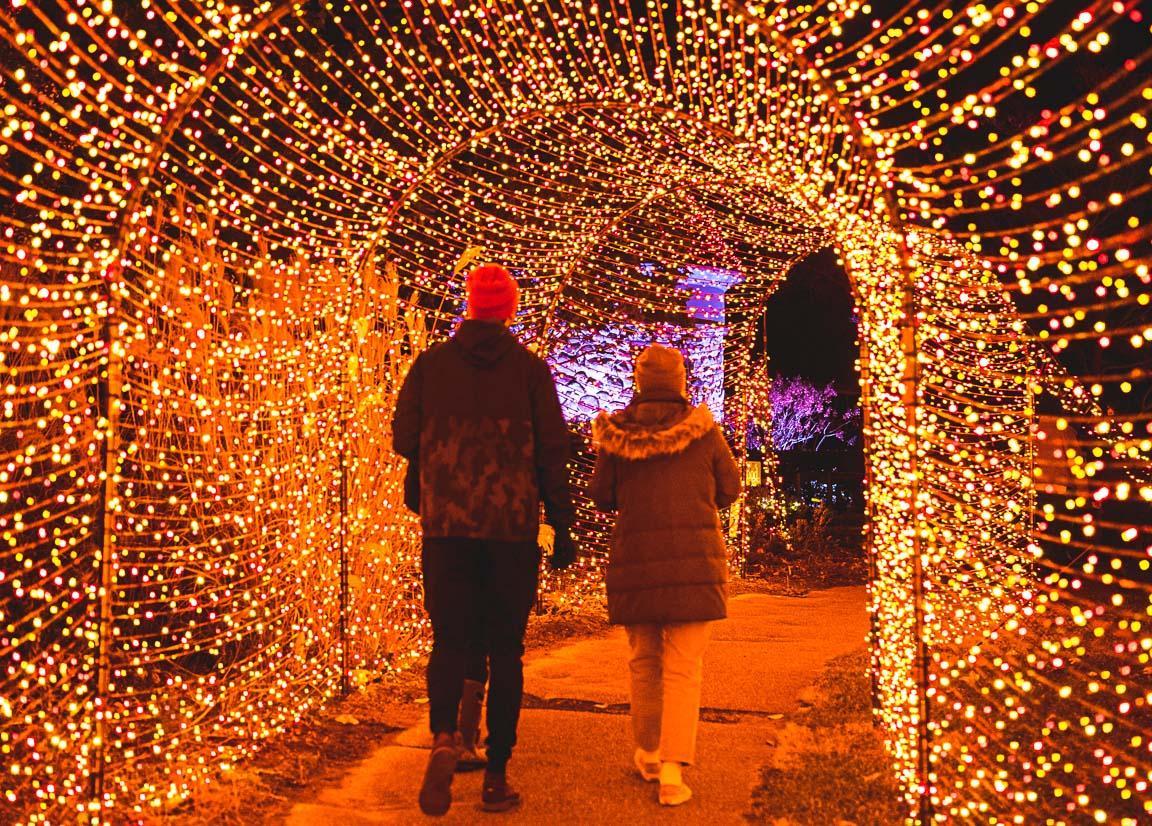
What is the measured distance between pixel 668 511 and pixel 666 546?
125mm

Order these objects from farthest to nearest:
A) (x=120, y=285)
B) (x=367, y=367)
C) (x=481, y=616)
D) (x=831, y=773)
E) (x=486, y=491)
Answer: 1. (x=367, y=367)
2. (x=831, y=773)
3. (x=481, y=616)
4. (x=486, y=491)
5. (x=120, y=285)

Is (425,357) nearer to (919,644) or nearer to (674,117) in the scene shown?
(919,644)

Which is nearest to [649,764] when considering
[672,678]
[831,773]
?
[672,678]

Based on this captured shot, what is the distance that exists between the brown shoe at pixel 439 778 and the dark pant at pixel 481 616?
4.5 inches

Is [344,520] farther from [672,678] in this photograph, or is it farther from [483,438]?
[672,678]

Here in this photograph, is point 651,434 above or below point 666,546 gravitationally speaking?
above

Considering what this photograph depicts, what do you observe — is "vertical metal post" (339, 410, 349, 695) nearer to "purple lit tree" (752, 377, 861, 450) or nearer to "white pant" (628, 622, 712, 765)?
"white pant" (628, 622, 712, 765)

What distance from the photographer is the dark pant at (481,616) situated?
3598 mm

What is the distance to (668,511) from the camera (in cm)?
393

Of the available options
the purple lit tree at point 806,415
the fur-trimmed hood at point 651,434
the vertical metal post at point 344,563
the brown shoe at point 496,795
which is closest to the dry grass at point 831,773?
the brown shoe at point 496,795

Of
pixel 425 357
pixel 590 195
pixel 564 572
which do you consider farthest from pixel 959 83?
pixel 425 357

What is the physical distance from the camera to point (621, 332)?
11688mm

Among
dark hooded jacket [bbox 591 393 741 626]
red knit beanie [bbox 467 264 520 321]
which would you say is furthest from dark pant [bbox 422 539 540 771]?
red knit beanie [bbox 467 264 520 321]

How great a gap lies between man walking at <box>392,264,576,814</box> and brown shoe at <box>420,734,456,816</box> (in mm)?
84
